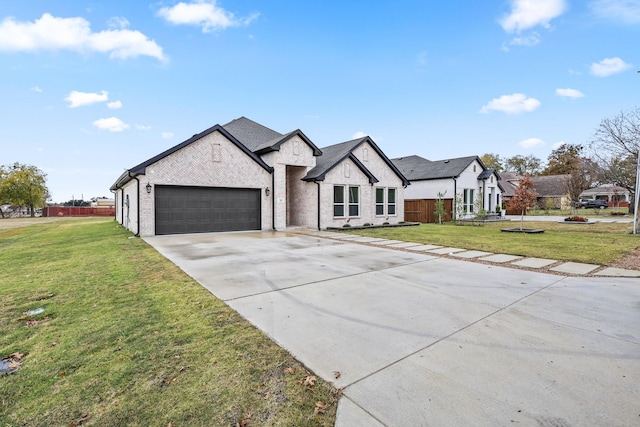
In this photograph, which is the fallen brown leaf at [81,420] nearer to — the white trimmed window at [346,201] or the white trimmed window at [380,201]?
the white trimmed window at [346,201]

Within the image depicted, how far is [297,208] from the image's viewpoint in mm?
18984

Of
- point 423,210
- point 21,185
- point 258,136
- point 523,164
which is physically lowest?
point 423,210

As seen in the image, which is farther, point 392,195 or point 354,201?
point 392,195

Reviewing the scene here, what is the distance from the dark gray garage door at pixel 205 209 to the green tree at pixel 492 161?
54919 millimetres

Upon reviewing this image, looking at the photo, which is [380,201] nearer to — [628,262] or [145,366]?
[628,262]

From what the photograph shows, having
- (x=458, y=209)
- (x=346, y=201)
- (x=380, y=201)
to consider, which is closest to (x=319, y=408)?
(x=346, y=201)

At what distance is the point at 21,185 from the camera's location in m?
38.9

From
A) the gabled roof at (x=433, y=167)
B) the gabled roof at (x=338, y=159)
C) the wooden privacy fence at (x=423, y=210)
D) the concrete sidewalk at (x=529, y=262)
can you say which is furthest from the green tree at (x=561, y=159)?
the concrete sidewalk at (x=529, y=262)

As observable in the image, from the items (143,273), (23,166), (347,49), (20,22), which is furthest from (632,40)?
(23,166)

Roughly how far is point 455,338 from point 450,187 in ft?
→ 76.8

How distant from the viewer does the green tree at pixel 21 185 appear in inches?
1507

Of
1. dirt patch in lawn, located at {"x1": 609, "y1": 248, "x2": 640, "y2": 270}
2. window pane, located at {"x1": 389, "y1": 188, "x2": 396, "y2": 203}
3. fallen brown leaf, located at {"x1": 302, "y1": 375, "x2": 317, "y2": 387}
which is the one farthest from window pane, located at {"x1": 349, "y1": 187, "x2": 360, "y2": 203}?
fallen brown leaf, located at {"x1": 302, "y1": 375, "x2": 317, "y2": 387}

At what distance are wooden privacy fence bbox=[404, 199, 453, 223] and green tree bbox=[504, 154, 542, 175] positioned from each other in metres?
47.9

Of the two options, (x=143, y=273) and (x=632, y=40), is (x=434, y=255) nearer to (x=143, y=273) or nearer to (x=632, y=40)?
(x=143, y=273)
